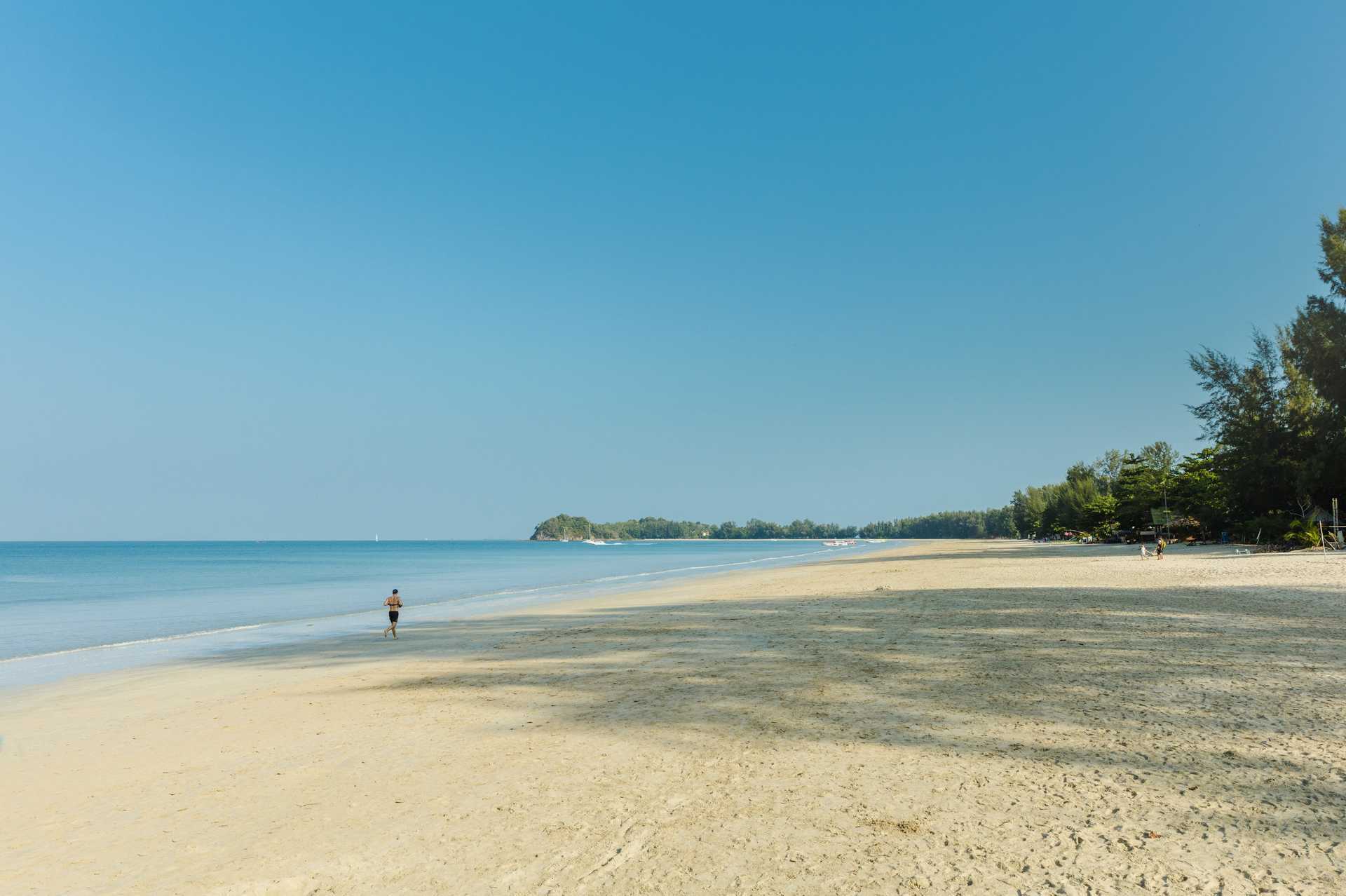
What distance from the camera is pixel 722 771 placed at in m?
6.06

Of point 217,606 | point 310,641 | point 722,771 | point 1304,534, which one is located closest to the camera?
point 722,771

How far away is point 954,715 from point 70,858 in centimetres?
758

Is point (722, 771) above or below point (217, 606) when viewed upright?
above

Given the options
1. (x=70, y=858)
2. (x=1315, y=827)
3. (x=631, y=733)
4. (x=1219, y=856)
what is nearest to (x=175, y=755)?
(x=70, y=858)

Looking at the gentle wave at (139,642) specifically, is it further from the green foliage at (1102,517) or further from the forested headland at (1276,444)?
the green foliage at (1102,517)

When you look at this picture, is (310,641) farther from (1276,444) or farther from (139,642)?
(1276,444)

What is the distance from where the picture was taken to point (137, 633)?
20.7 meters

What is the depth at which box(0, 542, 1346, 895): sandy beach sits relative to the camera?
14.2 feet

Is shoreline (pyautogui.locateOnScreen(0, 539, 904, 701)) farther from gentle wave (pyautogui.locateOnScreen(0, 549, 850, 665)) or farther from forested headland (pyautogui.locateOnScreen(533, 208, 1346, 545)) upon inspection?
forested headland (pyautogui.locateOnScreen(533, 208, 1346, 545))

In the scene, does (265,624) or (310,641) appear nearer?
(310,641)

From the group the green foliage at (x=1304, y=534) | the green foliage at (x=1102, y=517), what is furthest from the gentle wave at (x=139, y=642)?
the green foliage at (x=1102, y=517)

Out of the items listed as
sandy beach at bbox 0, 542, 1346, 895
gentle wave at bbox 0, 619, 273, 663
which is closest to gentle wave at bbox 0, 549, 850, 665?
gentle wave at bbox 0, 619, 273, 663

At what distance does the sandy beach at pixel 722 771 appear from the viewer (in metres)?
4.32

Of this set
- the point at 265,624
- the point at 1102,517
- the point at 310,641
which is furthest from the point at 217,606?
the point at 1102,517
